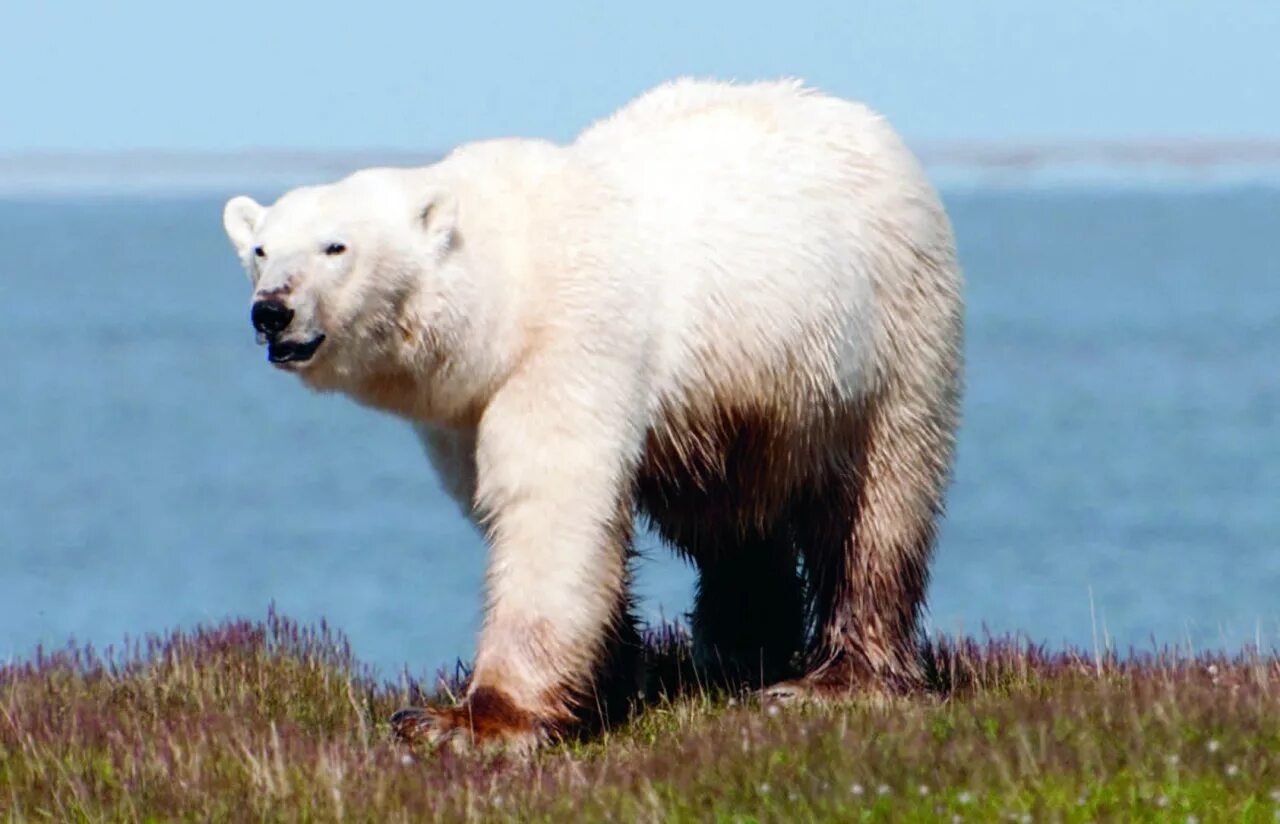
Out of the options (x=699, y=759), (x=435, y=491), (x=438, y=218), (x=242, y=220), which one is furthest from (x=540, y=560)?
(x=435, y=491)

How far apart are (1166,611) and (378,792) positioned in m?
20.0

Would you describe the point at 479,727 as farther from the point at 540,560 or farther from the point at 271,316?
the point at 271,316

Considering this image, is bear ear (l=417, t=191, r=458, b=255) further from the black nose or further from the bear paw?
the bear paw

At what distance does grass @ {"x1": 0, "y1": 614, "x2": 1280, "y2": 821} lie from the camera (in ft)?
20.2

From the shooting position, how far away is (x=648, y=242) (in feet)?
25.9

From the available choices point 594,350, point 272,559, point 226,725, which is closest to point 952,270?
point 594,350

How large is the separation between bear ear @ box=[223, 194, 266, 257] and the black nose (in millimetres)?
579

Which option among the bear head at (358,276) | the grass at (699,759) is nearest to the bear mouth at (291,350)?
the bear head at (358,276)

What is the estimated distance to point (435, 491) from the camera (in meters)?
45.1

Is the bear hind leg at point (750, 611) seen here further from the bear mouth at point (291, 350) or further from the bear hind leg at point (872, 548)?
the bear mouth at point (291, 350)

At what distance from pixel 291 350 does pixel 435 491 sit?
124 ft

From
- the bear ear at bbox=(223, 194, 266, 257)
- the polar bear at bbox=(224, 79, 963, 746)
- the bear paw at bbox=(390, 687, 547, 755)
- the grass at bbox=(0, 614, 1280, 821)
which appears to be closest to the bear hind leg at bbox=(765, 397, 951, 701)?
the polar bear at bbox=(224, 79, 963, 746)

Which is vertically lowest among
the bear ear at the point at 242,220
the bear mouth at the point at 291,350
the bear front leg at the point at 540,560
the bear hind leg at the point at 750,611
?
the bear hind leg at the point at 750,611

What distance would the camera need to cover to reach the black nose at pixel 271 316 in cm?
719
